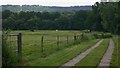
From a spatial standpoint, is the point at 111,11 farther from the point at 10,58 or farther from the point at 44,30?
the point at 10,58

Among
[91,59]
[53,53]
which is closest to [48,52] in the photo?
[53,53]

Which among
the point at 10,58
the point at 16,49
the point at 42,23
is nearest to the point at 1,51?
the point at 10,58

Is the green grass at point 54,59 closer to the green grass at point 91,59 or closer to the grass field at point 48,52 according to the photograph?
the grass field at point 48,52

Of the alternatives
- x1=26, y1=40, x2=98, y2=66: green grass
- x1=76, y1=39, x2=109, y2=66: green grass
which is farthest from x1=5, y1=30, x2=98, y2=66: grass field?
x1=76, y1=39, x2=109, y2=66: green grass

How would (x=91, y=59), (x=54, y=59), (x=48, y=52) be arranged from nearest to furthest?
(x=54, y=59) → (x=91, y=59) → (x=48, y=52)

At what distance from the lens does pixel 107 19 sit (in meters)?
81.8

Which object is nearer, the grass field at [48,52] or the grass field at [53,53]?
the grass field at [53,53]

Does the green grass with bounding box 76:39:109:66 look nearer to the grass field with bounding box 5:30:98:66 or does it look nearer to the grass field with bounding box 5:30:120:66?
the grass field with bounding box 5:30:120:66

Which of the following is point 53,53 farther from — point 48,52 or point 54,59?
point 54,59

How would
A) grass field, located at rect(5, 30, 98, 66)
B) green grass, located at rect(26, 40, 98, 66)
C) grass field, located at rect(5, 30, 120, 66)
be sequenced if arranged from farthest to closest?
grass field, located at rect(5, 30, 98, 66) → grass field, located at rect(5, 30, 120, 66) → green grass, located at rect(26, 40, 98, 66)

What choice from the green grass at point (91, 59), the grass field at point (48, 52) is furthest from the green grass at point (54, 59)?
the green grass at point (91, 59)

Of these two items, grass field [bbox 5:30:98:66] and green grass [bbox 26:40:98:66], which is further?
grass field [bbox 5:30:98:66]

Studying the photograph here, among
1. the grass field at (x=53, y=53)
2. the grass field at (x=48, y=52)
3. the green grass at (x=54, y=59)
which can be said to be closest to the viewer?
the green grass at (x=54, y=59)

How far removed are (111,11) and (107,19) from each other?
438 centimetres
